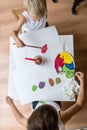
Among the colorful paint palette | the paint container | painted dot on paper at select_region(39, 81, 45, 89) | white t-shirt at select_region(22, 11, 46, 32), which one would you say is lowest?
painted dot on paper at select_region(39, 81, 45, 89)

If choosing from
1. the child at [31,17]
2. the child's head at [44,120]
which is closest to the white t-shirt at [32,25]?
the child at [31,17]

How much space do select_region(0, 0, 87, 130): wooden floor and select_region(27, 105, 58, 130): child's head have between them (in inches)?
26.3

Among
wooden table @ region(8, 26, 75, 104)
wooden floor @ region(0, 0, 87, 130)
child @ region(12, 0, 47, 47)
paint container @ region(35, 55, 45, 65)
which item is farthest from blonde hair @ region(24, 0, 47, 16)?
wooden floor @ region(0, 0, 87, 130)

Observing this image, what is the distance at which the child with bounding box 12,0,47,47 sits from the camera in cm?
149

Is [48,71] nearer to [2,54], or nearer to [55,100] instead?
[55,100]

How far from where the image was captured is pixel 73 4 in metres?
2.15

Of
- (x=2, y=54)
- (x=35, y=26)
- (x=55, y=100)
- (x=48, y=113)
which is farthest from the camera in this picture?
(x=2, y=54)

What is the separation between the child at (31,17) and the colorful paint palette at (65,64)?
9.0 inches

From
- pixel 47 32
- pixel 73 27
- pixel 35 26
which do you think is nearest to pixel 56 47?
pixel 47 32

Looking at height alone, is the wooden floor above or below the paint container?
below

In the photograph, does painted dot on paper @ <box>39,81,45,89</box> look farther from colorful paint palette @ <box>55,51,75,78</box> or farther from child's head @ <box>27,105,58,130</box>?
child's head @ <box>27,105,58,130</box>

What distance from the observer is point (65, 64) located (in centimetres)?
145

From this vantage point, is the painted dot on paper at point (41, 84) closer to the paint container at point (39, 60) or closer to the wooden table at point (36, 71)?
the wooden table at point (36, 71)

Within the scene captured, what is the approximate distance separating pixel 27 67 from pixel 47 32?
0.25 metres
